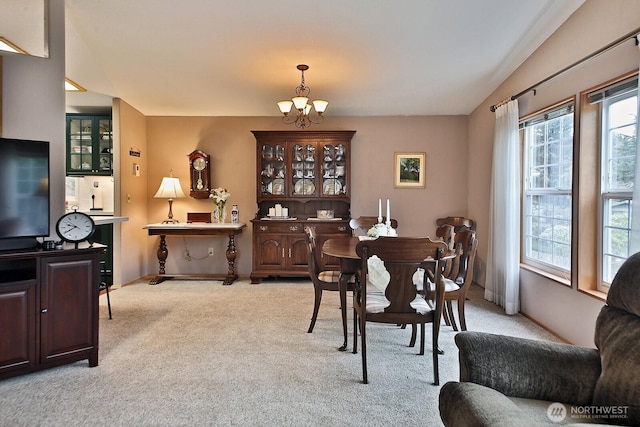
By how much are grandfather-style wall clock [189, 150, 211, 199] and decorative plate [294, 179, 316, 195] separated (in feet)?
4.32

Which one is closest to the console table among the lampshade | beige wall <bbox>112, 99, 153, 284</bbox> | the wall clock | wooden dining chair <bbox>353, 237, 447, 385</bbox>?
beige wall <bbox>112, 99, 153, 284</bbox>

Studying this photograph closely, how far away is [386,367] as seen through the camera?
2.55 metres

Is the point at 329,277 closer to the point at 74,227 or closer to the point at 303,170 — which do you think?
the point at 74,227

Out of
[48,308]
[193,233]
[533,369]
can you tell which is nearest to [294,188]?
[193,233]

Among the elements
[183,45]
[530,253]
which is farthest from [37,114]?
[530,253]

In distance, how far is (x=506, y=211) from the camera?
379cm

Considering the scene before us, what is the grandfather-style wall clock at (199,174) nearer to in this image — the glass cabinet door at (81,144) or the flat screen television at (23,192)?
the glass cabinet door at (81,144)

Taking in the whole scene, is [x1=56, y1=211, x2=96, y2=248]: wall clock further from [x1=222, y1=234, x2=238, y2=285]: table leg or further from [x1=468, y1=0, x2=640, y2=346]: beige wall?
[x1=468, y1=0, x2=640, y2=346]: beige wall

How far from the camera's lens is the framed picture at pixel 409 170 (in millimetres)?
5391

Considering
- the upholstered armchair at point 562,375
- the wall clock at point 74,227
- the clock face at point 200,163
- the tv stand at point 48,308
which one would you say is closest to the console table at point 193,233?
the clock face at point 200,163

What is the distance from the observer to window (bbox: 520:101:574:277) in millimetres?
3258

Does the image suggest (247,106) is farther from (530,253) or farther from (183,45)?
(530,253)

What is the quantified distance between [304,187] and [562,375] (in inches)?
163

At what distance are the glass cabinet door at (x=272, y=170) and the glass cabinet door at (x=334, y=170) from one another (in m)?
0.60
